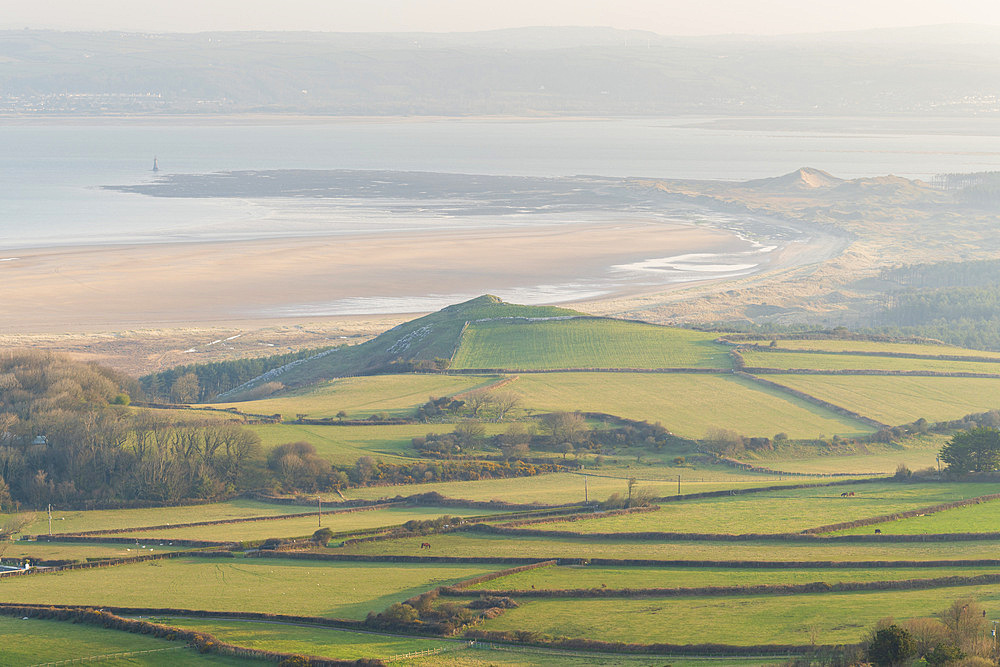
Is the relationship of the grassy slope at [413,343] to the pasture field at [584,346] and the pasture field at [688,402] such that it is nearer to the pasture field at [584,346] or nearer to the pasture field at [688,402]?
the pasture field at [584,346]

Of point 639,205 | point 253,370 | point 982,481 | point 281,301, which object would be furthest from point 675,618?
point 639,205

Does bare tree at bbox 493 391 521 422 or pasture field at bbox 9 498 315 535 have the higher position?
bare tree at bbox 493 391 521 422

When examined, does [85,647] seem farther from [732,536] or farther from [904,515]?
[904,515]

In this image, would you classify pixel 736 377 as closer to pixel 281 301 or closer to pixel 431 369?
pixel 431 369

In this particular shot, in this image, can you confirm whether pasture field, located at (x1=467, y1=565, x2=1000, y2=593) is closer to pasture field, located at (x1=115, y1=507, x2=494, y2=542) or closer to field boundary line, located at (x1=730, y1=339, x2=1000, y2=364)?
pasture field, located at (x1=115, y1=507, x2=494, y2=542)

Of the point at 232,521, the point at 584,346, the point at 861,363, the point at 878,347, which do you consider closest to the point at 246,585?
the point at 232,521

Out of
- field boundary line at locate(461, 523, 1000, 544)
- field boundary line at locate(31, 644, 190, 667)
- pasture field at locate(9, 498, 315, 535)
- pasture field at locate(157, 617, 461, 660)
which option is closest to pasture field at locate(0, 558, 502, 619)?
pasture field at locate(157, 617, 461, 660)
